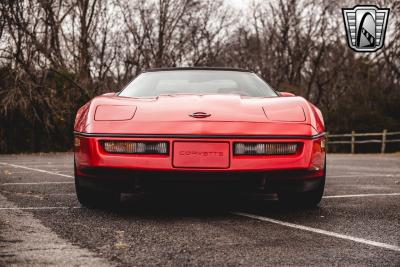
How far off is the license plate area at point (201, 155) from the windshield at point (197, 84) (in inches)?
40.6

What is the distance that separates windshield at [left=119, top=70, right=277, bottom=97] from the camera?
5.06 metres

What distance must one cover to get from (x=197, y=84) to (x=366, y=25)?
759 inches

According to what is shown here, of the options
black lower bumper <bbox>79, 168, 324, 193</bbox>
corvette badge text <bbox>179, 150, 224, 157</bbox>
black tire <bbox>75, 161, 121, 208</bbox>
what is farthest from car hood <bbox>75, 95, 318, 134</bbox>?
black tire <bbox>75, 161, 121, 208</bbox>

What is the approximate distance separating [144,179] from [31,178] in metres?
3.90

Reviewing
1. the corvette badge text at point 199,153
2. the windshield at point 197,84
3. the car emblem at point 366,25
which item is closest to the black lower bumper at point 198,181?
the corvette badge text at point 199,153

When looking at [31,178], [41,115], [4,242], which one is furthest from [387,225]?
[41,115]

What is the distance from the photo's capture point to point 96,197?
4.55 m

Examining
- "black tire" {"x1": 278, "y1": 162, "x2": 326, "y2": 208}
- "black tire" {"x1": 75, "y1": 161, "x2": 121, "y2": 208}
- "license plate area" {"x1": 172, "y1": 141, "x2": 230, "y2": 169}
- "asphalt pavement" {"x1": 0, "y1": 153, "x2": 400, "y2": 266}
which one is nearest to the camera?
"asphalt pavement" {"x1": 0, "y1": 153, "x2": 400, "y2": 266}

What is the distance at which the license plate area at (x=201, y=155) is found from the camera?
396 centimetres

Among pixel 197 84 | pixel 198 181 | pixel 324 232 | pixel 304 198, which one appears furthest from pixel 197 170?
pixel 197 84

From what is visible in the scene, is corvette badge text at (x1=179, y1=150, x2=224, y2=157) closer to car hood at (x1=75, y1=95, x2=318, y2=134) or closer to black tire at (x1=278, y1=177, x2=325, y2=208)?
car hood at (x1=75, y1=95, x2=318, y2=134)

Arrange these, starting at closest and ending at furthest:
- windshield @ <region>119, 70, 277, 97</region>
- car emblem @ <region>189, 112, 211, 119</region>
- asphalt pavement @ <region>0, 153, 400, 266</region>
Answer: asphalt pavement @ <region>0, 153, 400, 266</region> < car emblem @ <region>189, 112, 211, 119</region> < windshield @ <region>119, 70, 277, 97</region>

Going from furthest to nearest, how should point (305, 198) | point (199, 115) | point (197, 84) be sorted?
point (197, 84)
point (305, 198)
point (199, 115)

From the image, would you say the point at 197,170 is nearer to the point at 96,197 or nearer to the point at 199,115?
the point at 199,115
